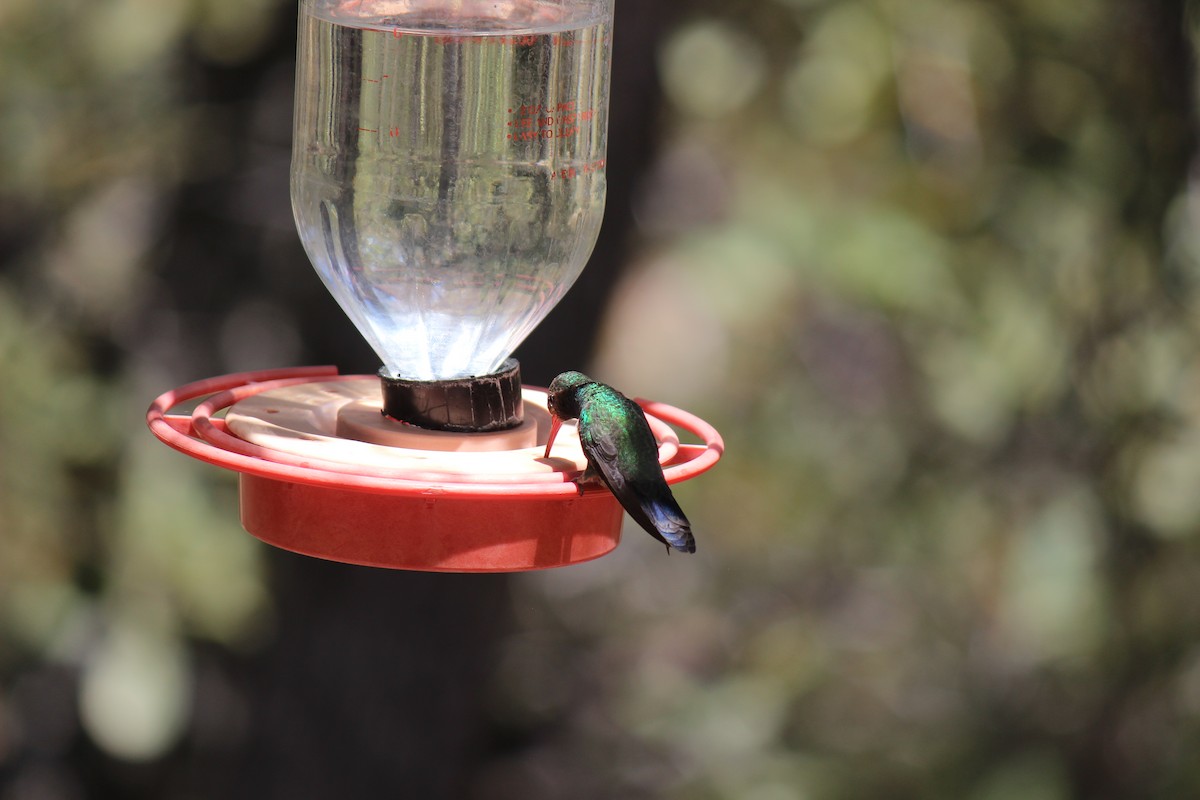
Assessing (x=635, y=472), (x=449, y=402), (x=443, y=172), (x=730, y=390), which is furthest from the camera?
(x=730, y=390)

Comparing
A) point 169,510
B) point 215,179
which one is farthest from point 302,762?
point 215,179

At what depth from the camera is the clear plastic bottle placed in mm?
1919

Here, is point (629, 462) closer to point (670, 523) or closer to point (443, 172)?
point (670, 523)

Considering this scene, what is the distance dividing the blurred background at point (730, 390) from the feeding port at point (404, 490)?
1754 millimetres

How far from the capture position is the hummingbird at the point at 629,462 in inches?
60.7

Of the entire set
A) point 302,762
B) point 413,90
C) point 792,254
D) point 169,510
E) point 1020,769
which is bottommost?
point 1020,769

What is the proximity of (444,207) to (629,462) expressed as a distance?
0.62 meters

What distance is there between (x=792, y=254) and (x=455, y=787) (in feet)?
6.40

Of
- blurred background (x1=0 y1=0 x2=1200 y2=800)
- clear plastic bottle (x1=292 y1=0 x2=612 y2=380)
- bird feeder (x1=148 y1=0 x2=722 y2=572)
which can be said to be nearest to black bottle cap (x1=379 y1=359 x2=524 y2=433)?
bird feeder (x1=148 y1=0 x2=722 y2=572)

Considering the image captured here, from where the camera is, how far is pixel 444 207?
1986 mm

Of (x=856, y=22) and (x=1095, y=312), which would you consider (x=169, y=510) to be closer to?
(x=856, y=22)

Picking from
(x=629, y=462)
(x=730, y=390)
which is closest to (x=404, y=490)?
(x=629, y=462)

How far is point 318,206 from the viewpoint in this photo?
1974 mm

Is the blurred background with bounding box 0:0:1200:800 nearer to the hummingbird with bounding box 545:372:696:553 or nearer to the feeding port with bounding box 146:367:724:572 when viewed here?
the feeding port with bounding box 146:367:724:572
